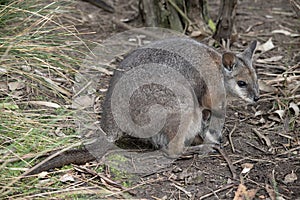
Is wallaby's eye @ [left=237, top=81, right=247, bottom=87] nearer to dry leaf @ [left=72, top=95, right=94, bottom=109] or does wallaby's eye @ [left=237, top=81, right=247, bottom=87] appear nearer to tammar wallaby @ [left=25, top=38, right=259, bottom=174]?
tammar wallaby @ [left=25, top=38, right=259, bottom=174]

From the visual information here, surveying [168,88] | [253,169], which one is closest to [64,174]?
[168,88]

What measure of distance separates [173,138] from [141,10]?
2.54m

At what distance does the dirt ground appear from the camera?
13.0 feet

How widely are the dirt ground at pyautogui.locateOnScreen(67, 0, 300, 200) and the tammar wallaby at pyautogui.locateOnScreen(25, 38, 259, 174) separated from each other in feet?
0.84

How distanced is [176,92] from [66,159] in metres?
1.07

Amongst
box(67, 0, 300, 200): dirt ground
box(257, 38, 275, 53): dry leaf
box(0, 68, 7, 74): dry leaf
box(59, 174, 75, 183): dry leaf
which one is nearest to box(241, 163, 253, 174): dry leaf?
box(67, 0, 300, 200): dirt ground

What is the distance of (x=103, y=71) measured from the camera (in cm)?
557

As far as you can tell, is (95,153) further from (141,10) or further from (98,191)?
(141,10)

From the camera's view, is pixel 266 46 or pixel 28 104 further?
pixel 266 46

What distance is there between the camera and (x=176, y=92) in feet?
14.4

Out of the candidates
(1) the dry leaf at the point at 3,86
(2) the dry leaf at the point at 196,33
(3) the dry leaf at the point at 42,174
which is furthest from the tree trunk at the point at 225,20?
(3) the dry leaf at the point at 42,174

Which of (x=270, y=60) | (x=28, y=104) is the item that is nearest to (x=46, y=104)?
(x=28, y=104)

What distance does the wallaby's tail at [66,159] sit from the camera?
383 centimetres

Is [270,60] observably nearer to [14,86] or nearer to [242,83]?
[242,83]
